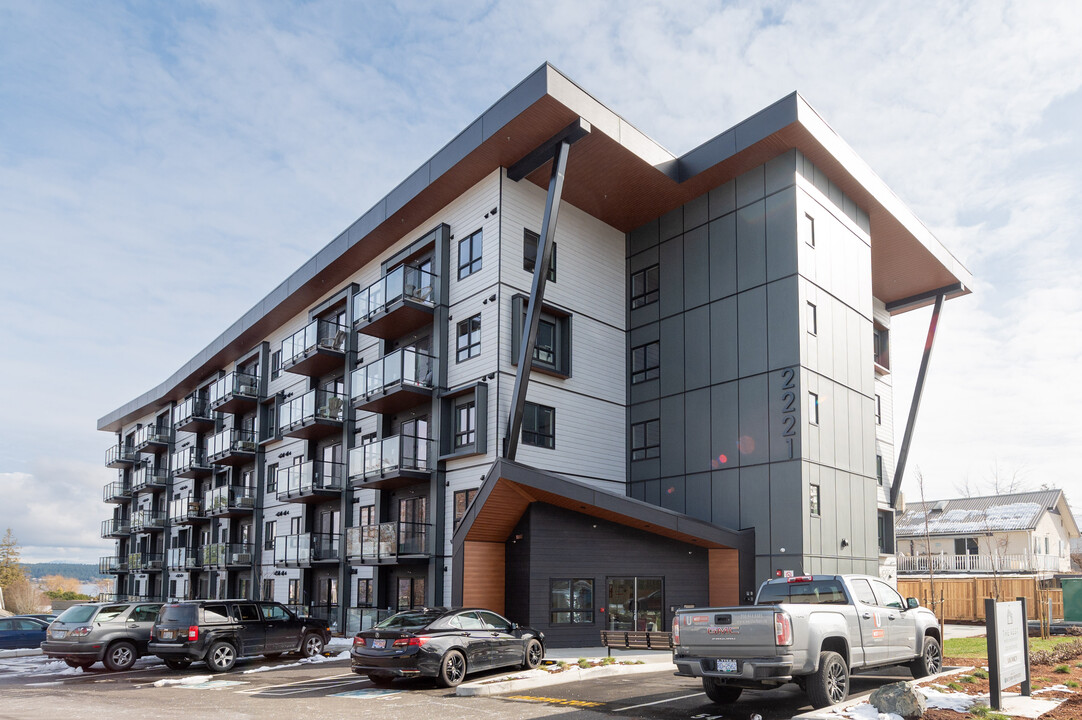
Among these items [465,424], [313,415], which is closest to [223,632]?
[465,424]

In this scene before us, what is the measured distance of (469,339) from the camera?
26906mm

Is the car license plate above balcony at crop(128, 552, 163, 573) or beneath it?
above

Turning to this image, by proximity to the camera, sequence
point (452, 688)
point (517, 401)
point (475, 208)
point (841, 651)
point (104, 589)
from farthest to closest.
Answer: point (104, 589) < point (475, 208) < point (517, 401) < point (452, 688) < point (841, 651)

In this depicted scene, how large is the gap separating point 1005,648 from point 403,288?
67.4 ft

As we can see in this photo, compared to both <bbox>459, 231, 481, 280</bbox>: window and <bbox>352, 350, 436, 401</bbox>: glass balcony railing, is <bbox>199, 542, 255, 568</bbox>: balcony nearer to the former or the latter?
<bbox>352, 350, 436, 401</bbox>: glass balcony railing

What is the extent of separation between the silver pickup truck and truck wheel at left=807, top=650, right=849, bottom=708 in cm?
1

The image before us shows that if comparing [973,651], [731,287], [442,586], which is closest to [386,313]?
[442,586]

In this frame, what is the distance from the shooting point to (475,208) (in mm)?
27375

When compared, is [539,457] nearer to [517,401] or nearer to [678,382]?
[517,401]

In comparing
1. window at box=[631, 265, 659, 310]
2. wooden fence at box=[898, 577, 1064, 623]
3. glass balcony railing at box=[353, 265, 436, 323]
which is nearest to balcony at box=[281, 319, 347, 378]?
glass balcony railing at box=[353, 265, 436, 323]

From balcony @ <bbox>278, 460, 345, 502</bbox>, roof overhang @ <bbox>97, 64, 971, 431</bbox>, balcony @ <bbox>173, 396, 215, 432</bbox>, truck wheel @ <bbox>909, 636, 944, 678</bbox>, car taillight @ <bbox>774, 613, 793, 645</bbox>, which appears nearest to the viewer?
car taillight @ <bbox>774, 613, 793, 645</bbox>

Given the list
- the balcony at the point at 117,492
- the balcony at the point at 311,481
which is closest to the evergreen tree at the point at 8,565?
the balcony at the point at 117,492

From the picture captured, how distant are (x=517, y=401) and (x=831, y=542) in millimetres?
10109

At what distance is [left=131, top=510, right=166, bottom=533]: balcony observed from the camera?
51.1 m
